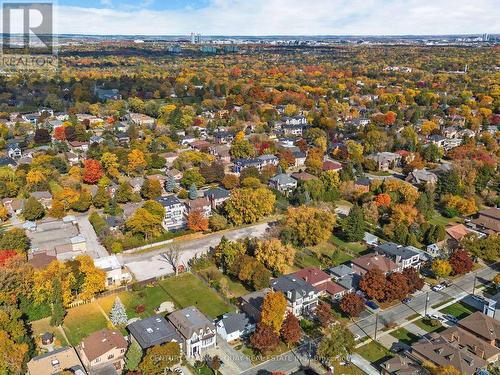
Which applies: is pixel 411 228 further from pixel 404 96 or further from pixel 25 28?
pixel 404 96

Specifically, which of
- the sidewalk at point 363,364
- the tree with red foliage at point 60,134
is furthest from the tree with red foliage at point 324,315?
the tree with red foliage at point 60,134

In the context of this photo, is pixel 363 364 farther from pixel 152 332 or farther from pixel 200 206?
pixel 200 206

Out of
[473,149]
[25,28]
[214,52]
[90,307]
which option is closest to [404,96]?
[473,149]

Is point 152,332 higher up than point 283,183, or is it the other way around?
point 283,183

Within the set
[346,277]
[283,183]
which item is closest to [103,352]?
[346,277]

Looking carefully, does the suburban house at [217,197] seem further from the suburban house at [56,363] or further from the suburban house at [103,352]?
the suburban house at [56,363]

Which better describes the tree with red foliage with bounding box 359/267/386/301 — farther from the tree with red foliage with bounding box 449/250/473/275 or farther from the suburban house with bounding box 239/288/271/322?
the tree with red foliage with bounding box 449/250/473/275

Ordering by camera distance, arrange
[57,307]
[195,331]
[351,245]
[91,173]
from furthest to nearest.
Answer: [91,173]
[351,245]
[57,307]
[195,331]
